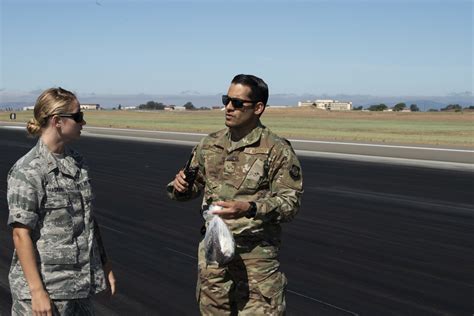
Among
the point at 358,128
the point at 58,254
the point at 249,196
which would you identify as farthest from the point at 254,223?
the point at 358,128

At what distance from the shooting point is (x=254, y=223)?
12.3 ft

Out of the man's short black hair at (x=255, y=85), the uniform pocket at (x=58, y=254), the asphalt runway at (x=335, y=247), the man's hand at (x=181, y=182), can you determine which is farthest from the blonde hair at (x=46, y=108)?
the asphalt runway at (x=335, y=247)

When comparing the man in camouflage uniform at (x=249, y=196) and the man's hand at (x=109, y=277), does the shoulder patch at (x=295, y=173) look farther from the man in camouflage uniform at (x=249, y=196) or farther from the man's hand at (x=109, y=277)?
the man's hand at (x=109, y=277)

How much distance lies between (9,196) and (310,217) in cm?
836

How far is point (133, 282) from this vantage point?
6.96 m

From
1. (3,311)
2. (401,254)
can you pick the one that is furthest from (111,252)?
(401,254)

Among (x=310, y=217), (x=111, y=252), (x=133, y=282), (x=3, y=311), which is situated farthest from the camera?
(x=310, y=217)

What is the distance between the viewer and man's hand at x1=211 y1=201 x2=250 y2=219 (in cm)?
348

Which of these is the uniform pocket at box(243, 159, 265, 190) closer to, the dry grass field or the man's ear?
the man's ear

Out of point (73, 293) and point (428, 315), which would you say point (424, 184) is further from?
point (73, 293)

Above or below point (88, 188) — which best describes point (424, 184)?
below

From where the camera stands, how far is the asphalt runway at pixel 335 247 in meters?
6.36

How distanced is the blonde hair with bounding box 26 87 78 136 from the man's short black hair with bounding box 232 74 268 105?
1097mm

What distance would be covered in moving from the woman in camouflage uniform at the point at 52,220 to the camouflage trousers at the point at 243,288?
2.30ft
